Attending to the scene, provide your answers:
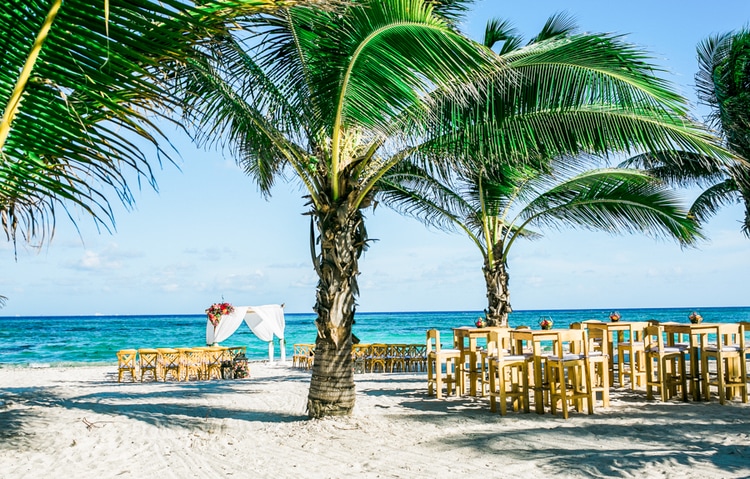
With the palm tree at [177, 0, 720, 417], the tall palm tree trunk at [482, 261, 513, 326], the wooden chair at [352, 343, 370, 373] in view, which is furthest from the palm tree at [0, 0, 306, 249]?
the wooden chair at [352, 343, 370, 373]

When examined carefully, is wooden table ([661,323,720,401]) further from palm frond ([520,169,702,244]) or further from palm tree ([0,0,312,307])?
palm tree ([0,0,312,307])

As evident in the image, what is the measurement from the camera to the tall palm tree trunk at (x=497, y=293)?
31.8 feet

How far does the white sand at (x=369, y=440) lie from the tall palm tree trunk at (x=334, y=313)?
243mm

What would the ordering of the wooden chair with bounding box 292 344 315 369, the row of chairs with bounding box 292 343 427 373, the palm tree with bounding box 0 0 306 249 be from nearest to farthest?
the palm tree with bounding box 0 0 306 249 < the row of chairs with bounding box 292 343 427 373 < the wooden chair with bounding box 292 344 315 369

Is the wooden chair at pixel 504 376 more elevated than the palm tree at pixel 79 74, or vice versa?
the palm tree at pixel 79 74

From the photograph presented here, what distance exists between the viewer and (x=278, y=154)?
6.67 meters

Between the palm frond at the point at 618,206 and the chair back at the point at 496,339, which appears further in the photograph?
the palm frond at the point at 618,206

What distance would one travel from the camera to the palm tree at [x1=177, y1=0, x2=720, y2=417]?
16.1ft

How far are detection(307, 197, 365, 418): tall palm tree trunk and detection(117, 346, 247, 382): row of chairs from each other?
7.31 meters

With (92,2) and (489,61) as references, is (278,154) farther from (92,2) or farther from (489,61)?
(92,2)

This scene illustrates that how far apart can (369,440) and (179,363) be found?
8755 millimetres

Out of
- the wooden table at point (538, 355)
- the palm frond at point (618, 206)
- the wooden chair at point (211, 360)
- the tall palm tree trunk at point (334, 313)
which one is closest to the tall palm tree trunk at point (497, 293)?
the palm frond at point (618, 206)

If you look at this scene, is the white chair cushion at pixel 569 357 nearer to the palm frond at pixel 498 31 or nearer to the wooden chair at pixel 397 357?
the palm frond at pixel 498 31

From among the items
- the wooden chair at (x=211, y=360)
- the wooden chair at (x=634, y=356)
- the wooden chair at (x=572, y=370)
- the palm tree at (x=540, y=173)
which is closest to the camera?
the palm tree at (x=540, y=173)
